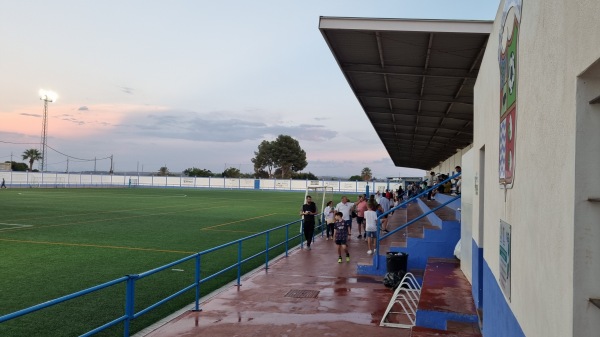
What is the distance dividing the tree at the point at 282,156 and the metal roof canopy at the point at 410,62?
10218 cm

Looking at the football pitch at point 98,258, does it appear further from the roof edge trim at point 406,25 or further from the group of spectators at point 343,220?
the roof edge trim at point 406,25

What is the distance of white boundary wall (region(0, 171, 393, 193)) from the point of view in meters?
71.6

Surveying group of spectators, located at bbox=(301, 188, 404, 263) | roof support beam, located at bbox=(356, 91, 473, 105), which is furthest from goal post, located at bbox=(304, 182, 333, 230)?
roof support beam, located at bbox=(356, 91, 473, 105)

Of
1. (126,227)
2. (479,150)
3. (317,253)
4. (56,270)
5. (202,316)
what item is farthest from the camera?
(126,227)

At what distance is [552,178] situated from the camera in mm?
2736

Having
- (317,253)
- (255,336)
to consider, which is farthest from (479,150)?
(317,253)

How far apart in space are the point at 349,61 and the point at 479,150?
6.46m

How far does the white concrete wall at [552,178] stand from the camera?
90.7 inches

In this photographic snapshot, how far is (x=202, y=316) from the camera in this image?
897 centimetres

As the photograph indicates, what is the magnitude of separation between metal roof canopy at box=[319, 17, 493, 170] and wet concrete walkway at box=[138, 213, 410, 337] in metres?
5.85

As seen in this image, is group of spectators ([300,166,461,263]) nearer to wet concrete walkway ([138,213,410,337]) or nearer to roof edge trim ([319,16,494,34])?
wet concrete walkway ([138,213,410,337])

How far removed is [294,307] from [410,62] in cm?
741

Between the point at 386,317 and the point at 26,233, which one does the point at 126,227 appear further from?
the point at 386,317

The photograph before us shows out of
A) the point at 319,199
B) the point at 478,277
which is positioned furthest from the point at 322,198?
the point at 478,277
